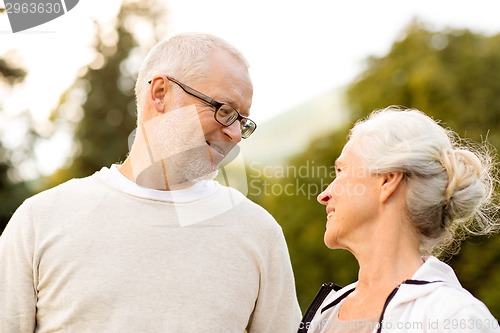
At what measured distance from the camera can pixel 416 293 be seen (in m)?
2.42

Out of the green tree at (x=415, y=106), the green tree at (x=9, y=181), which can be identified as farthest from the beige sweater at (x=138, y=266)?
the green tree at (x=9, y=181)

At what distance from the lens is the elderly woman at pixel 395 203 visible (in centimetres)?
263

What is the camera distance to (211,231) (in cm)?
284

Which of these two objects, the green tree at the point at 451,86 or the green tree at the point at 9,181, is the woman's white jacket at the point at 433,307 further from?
the green tree at the point at 9,181

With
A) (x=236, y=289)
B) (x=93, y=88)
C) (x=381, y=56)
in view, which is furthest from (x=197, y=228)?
(x=93, y=88)

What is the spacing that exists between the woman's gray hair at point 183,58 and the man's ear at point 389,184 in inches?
30.7

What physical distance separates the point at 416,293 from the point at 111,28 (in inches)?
1004

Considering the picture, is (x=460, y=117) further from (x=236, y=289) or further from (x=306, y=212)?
(x=236, y=289)

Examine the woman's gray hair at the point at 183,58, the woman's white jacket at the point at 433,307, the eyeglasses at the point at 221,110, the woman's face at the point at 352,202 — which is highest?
the woman's gray hair at the point at 183,58

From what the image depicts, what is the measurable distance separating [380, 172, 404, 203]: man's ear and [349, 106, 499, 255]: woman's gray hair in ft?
0.08

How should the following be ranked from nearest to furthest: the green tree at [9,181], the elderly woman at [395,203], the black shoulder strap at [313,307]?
the elderly woman at [395,203], the black shoulder strap at [313,307], the green tree at [9,181]

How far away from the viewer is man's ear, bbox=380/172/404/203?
8.71 feet

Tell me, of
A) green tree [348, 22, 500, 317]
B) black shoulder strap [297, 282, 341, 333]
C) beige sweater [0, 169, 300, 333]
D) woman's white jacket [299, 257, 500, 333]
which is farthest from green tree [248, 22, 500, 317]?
woman's white jacket [299, 257, 500, 333]

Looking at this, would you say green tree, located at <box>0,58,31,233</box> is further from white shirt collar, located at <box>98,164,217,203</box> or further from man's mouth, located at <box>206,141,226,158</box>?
man's mouth, located at <box>206,141,226,158</box>
